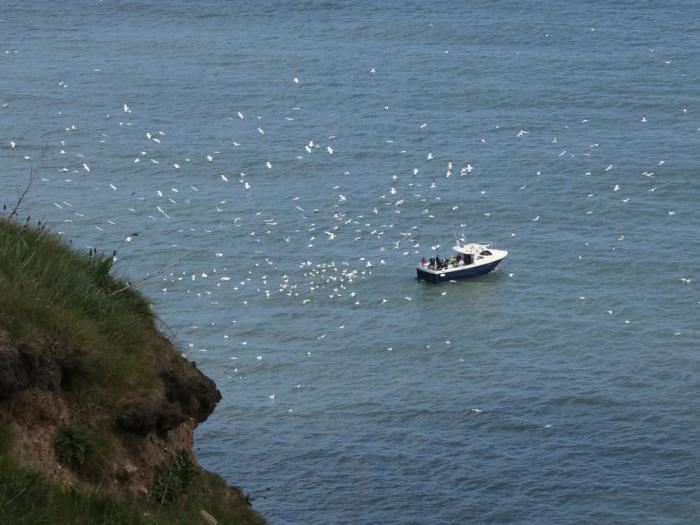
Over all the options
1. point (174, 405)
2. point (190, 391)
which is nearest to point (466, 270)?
point (190, 391)

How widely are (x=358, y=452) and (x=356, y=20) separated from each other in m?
116

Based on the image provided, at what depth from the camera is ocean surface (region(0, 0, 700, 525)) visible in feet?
214

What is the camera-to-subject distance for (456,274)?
99.9m

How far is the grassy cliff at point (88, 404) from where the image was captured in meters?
12.7

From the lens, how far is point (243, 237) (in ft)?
351

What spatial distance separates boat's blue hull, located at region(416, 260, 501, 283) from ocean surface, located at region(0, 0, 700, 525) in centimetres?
93

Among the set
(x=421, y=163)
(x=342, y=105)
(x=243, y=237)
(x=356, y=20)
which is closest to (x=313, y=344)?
(x=243, y=237)

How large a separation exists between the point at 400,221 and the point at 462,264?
11.8 m

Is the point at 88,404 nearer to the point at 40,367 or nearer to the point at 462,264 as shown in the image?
the point at 40,367

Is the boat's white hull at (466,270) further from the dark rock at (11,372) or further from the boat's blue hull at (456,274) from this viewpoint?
the dark rock at (11,372)

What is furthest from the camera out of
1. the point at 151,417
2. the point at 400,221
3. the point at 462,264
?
the point at 400,221

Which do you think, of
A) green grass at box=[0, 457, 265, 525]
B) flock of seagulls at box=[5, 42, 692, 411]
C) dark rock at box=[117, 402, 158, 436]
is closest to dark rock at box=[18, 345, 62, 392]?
dark rock at box=[117, 402, 158, 436]

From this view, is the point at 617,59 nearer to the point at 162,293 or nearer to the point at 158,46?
the point at 158,46

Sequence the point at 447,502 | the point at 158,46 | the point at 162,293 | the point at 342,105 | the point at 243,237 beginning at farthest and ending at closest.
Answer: the point at 158,46 < the point at 342,105 < the point at 243,237 < the point at 162,293 < the point at 447,502
